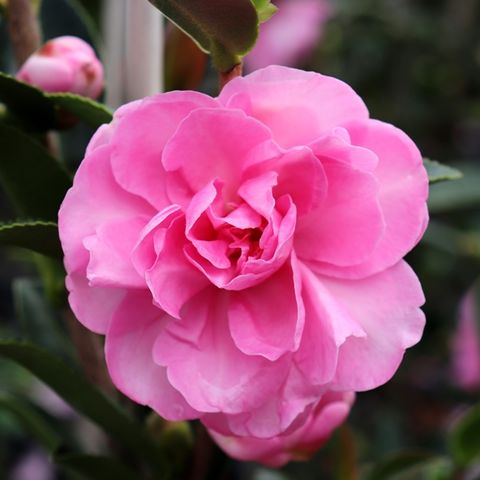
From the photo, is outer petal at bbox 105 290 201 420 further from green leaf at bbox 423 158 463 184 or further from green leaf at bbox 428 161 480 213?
green leaf at bbox 428 161 480 213

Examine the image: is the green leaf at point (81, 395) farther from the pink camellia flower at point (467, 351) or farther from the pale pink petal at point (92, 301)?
the pink camellia flower at point (467, 351)

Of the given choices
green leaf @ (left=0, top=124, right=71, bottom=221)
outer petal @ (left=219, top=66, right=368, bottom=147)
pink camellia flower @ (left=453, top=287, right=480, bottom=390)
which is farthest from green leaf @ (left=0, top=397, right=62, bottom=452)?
pink camellia flower @ (left=453, top=287, right=480, bottom=390)

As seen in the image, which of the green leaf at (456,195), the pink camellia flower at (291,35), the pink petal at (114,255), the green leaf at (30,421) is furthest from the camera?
the pink camellia flower at (291,35)

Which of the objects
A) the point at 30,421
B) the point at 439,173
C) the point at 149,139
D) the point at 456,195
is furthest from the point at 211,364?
the point at 456,195

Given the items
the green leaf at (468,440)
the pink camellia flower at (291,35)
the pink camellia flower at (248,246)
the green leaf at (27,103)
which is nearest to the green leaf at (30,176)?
the green leaf at (27,103)

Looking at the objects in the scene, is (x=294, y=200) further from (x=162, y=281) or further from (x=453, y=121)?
(x=453, y=121)

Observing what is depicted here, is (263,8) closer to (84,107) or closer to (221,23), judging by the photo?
(221,23)
